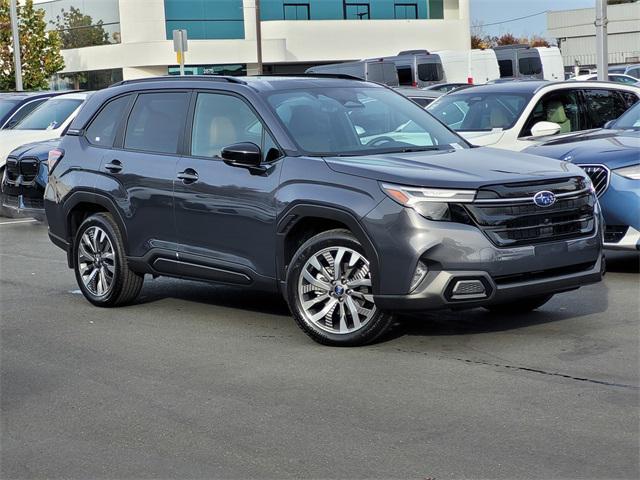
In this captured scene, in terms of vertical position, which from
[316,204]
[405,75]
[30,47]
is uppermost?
[30,47]

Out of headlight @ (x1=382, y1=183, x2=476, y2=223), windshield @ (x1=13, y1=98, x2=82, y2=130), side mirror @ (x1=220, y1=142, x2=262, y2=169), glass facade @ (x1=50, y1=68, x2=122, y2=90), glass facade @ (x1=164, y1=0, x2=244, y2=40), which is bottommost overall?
headlight @ (x1=382, y1=183, x2=476, y2=223)

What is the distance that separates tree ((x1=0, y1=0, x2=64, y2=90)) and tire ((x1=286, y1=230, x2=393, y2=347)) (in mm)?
41108

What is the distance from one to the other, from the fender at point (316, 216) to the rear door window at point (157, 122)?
54.1 inches

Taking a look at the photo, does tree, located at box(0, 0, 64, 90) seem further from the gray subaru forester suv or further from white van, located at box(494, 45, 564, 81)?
the gray subaru forester suv

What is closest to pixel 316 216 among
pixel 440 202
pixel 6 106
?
pixel 440 202

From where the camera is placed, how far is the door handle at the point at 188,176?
820cm

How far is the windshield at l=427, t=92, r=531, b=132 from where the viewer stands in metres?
12.7

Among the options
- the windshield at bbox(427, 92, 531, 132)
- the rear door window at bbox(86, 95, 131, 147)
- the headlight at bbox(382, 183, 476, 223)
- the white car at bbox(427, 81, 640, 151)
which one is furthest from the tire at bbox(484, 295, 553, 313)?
the windshield at bbox(427, 92, 531, 132)

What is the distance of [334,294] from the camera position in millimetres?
7258

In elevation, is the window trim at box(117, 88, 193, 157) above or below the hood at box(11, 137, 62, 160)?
above

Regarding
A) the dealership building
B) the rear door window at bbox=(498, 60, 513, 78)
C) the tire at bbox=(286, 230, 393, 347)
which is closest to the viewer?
the tire at bbox=(286, 230, 393, 347)

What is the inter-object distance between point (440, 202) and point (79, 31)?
57.6 meters

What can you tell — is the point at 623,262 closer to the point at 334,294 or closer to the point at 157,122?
the point at 334,294

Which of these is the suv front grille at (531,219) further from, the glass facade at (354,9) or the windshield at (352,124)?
the glass facade at (354,9)
